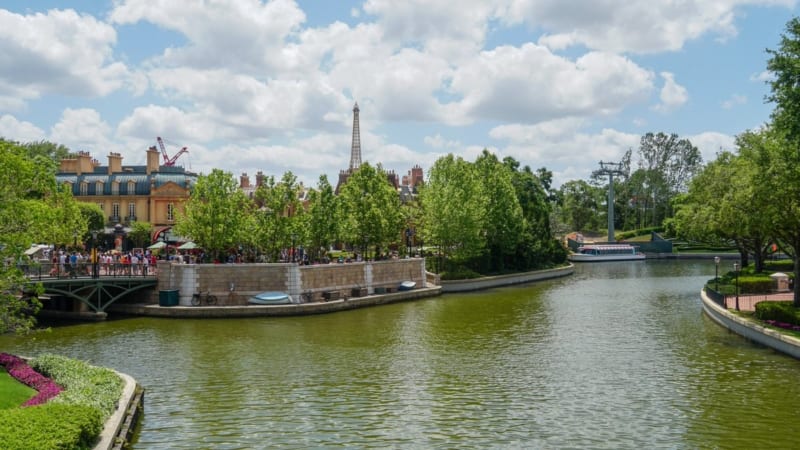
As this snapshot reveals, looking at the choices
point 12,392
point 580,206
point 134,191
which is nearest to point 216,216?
point 12,392

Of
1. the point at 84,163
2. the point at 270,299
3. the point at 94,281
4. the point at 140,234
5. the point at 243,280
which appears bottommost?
the point at 270,299

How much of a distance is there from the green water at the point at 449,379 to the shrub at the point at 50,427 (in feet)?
8.94

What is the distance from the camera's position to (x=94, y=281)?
43.5 m

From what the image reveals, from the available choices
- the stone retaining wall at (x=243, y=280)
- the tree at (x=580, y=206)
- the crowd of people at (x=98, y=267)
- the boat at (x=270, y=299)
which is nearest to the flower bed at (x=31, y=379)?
the crowd of people at (x=98, y=267)

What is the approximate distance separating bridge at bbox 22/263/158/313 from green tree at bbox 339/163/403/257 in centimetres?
1858

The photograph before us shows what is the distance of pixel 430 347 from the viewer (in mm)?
35000

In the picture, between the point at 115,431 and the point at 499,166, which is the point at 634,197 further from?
the point at 115,431

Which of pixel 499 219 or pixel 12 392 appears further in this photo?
pixel 499 219

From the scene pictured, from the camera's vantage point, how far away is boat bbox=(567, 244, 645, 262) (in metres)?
110

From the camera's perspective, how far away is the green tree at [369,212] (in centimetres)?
6019

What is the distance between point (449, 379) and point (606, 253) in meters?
89.1

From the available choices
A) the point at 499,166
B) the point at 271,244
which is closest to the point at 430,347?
the point at 271,244

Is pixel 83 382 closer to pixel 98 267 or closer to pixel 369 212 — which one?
pixel 98 267

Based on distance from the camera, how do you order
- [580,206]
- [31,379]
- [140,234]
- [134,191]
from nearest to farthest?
[31,379] → [140,234] → [134,191] → [580,206]
